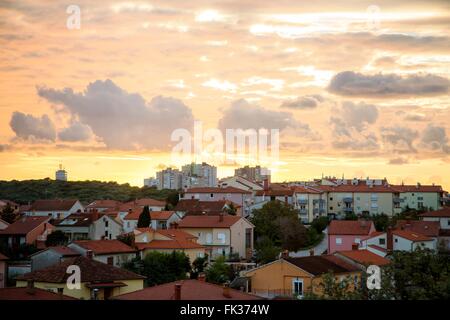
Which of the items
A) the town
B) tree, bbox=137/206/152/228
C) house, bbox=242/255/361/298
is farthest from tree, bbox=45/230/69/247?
house, bbox=242/255/361/298

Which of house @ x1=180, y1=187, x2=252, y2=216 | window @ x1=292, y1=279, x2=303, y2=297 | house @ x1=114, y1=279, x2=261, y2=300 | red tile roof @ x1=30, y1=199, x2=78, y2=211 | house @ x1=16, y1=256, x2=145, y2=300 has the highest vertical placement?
house @ x1=180, y1=187, x2=252, y2=216

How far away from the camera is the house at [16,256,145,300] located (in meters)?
25.1

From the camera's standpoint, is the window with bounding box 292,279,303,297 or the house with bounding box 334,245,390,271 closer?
the window with bounding box 292,279,303,297

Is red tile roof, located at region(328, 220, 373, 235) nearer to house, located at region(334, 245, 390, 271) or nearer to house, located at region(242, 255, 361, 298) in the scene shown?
house, located at region(334, 245, 390, 271)

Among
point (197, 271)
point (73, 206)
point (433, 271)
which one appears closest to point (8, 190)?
point (73, 206)

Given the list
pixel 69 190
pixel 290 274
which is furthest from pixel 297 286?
pixel 69 190

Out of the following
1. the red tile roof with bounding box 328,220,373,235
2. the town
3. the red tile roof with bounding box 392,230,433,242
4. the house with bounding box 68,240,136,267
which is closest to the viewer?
the town

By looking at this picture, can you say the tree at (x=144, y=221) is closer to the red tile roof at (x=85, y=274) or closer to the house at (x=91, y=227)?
the house at (x=91, y=227)

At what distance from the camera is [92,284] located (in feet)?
Result: 82.6

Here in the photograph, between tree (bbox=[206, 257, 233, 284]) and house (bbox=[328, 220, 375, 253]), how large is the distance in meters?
12.0

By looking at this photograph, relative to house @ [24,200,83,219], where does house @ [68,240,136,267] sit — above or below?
below

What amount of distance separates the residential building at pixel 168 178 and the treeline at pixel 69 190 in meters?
4.11

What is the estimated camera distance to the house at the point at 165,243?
38062mm

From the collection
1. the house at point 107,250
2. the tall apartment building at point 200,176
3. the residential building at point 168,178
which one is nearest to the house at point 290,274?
the house at point 107,250
